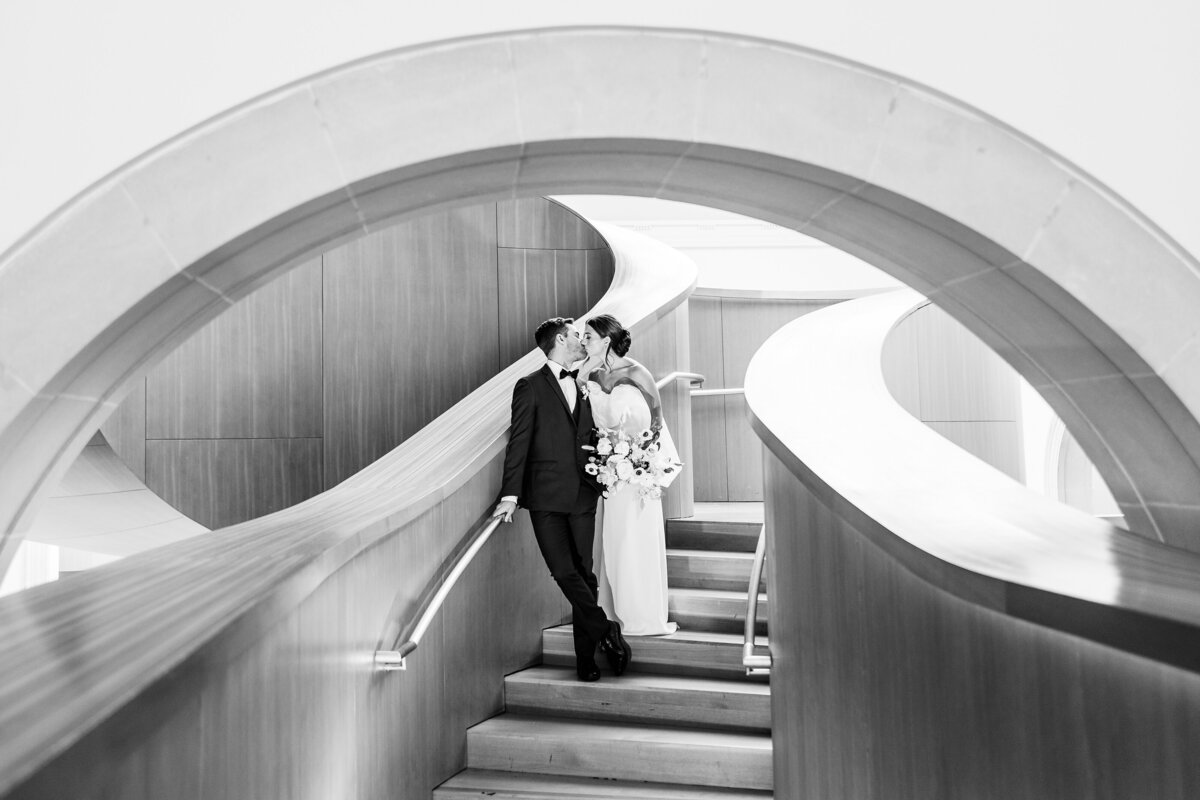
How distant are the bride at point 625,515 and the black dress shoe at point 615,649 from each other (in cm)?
25

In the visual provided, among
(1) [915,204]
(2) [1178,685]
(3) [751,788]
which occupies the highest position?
(1) [915,204]

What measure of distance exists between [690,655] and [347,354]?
4105 mm

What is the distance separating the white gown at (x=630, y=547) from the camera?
16.4 ft

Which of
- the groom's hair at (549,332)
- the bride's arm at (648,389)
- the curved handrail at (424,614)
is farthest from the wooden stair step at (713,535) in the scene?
the curved handrail at (424,614)

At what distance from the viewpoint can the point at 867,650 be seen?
8.17 feet

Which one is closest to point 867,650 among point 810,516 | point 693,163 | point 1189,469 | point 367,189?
point 810,516

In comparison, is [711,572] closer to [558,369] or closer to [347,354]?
[558,369]

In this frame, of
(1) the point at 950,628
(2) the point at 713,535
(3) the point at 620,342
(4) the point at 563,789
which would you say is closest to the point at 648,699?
(4) the point at 563,789

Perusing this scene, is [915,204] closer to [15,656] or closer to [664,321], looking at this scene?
[15,656]

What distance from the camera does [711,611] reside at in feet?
17.0

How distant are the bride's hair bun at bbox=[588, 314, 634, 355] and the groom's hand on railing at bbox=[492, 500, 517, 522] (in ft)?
3.76

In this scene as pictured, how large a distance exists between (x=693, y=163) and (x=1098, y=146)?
102 cm

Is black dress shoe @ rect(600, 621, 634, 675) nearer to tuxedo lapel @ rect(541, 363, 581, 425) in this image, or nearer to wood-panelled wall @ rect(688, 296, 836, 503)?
tuxedo lapel @ rect(541, 363, 581, 425)

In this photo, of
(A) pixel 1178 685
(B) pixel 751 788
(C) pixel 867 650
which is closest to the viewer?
(A) pixel 1178 685
